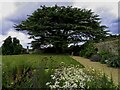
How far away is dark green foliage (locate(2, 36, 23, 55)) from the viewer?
20.0 metres

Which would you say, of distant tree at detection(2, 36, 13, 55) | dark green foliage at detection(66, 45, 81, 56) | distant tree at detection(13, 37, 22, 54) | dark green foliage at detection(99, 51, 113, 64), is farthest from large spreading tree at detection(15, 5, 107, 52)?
dark green foliage at detection(99, 51, 113, 64)

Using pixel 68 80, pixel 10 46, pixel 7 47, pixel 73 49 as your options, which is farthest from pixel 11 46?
pixel 68 80

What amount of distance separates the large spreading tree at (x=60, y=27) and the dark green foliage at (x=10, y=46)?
1381 millimetres

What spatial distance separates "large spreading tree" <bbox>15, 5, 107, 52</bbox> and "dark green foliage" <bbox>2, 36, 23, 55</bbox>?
1.38 metres

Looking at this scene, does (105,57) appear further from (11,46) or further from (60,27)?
(11,46)

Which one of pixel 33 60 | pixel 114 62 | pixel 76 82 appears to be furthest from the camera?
pixel 33 60

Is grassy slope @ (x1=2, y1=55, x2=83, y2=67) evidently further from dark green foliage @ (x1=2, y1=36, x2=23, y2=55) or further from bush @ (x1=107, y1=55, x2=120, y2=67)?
dark green foliage @ (x1=2, y1=36, x2=23, y2=55)

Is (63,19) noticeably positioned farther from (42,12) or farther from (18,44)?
(18,44)

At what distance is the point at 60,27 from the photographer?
20.5m

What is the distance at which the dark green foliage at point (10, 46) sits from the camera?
20.0 metres

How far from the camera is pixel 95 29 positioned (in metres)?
21.9

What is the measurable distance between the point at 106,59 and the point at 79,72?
7.11m

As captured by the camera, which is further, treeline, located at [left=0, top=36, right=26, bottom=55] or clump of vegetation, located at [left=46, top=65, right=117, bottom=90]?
treeline, located at [left=0, top=36, right=26, bottom=55]

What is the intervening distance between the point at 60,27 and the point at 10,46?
13.3ft
